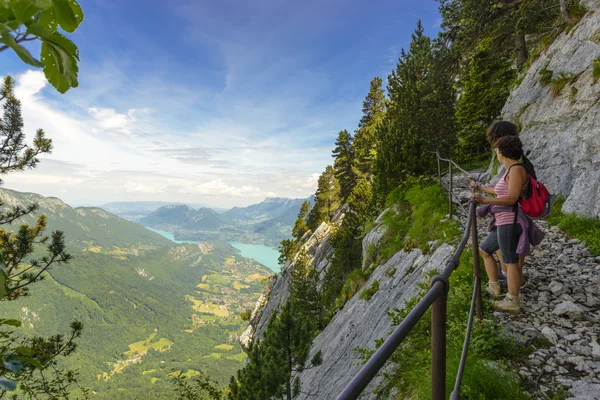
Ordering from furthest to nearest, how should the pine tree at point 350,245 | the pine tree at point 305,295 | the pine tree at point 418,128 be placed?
the pine tree at point 305,295 → the pine tree at point 350,245 → the pine tree at point 418,128

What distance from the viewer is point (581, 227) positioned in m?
7.23

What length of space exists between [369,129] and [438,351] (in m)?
36.1

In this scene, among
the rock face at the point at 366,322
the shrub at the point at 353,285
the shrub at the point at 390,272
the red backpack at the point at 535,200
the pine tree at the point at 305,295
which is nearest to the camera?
the red backpack at the point at 535,200

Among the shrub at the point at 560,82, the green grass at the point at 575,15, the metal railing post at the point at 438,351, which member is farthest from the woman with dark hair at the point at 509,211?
the green grass at the point at 575,15

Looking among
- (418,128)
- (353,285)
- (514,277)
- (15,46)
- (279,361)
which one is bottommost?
(279,361)

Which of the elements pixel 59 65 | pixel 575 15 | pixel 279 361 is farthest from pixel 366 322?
pixel 575 15

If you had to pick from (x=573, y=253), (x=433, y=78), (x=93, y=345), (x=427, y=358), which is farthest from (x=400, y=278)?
(x=93, y=345)

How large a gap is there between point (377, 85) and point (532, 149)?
35.5 metres

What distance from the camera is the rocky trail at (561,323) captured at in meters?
3.44

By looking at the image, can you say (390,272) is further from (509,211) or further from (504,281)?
(509,211)

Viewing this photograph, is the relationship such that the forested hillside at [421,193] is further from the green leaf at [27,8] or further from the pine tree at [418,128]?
the green leaf at [27,8]

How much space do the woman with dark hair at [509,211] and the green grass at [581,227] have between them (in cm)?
337

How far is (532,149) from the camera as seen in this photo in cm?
Answer: 1114

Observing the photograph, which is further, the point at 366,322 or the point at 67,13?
the point at 366,322
